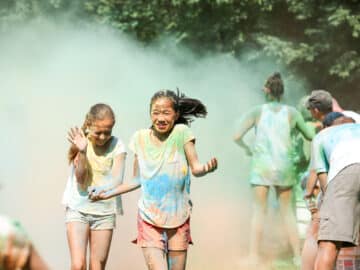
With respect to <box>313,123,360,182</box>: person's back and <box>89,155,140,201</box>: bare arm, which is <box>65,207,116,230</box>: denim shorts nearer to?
<box>89,155,140,201</box>: bare arm

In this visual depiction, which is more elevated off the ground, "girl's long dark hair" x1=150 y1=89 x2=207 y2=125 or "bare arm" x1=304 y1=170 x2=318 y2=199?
"girl's long dark hair" x1=150 y1=89 x2=207 y2=125

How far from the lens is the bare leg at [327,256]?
6844 millimetres

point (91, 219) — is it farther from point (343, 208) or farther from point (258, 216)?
point (258, 216)

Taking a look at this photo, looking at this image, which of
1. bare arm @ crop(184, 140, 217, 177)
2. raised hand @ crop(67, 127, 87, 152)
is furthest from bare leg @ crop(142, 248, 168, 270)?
raised hand @ crop(67, 127, 87, 152)

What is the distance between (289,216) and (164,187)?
11.0ft

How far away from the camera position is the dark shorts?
21.9 ft

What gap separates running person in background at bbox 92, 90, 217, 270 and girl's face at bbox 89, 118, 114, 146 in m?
0.51

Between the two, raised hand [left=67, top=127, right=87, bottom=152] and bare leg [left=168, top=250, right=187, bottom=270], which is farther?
raised hand [left=67, top=127, right=87, bottom=152]

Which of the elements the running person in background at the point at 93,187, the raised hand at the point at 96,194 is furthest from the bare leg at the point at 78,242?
the raised hand at the point at 96,194

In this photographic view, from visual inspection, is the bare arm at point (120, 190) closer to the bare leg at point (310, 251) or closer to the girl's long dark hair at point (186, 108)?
the girl's long dark hair at point (186, 108)

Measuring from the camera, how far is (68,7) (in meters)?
18.1

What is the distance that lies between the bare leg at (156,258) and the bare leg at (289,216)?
3.24 meters

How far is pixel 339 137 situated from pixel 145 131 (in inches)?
57.5

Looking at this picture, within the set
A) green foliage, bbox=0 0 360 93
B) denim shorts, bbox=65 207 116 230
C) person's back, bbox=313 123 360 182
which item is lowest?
denim shorts, bbox=65 207 116 230
